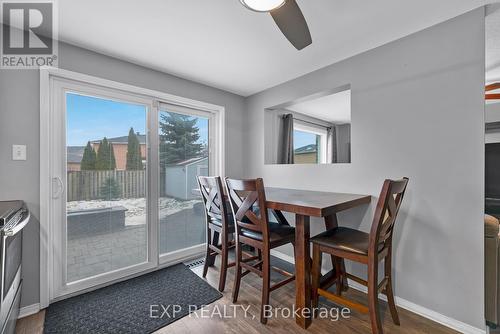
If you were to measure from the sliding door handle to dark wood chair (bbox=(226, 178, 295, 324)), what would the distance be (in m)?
1.48

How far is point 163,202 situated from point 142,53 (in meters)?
1.60

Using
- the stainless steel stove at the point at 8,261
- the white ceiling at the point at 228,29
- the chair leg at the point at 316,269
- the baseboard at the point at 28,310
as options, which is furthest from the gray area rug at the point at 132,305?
the white ceiling at the point at 228,29

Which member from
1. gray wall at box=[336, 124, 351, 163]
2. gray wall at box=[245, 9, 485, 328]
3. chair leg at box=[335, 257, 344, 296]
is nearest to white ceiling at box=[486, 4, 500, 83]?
gray wall at box=[245, 9, 485, 328]

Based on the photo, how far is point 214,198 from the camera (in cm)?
218

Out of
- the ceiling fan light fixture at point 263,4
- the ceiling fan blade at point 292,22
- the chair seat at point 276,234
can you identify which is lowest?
the chair seat at point 276,234

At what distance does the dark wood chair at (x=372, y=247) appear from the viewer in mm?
1373

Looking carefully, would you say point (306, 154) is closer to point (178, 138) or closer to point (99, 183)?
point (178, 138)

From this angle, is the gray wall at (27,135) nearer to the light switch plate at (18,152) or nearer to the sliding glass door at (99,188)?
the light switch plate at (18,152)

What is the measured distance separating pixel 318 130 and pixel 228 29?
325cm

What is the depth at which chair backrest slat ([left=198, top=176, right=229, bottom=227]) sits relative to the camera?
1981 millimetres

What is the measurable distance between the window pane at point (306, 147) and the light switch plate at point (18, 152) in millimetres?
3164

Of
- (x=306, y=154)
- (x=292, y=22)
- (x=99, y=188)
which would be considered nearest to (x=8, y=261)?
(x=99, y=188)

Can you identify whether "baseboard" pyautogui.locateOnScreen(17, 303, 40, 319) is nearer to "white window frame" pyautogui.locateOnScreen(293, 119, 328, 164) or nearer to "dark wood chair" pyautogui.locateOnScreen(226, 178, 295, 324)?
"dark wood chair" pyautogui.locateOnScreen(226, 178, 295, 324)

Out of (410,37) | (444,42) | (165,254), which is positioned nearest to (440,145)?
(444,42)
